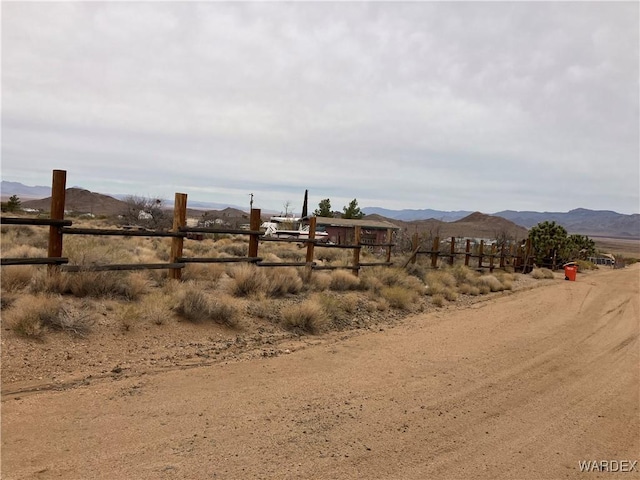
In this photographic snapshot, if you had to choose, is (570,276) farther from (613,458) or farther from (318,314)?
(613,458)

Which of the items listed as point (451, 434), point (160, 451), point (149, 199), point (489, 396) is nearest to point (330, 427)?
point (451, 434)

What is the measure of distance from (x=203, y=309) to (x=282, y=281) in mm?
3269

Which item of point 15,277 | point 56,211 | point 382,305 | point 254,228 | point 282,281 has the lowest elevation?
point 382,305

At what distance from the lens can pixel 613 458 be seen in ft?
15.6

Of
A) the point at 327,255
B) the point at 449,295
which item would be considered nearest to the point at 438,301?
the point at 449,295

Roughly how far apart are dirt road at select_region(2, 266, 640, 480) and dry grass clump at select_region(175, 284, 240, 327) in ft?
5.44

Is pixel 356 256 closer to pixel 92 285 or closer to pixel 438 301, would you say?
pixel 438 301

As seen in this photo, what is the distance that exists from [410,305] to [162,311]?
23.7ft

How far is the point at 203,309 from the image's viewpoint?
334 inches

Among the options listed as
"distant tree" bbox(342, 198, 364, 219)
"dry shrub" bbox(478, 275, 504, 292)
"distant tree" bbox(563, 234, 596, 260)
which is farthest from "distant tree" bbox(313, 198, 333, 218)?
"dry shrub" bbox(478, 275, 504, 292)

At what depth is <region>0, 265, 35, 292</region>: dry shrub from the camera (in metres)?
8.09

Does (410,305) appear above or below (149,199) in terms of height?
below

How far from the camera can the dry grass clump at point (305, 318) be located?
927 cm

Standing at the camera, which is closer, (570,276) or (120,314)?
(120,314)
